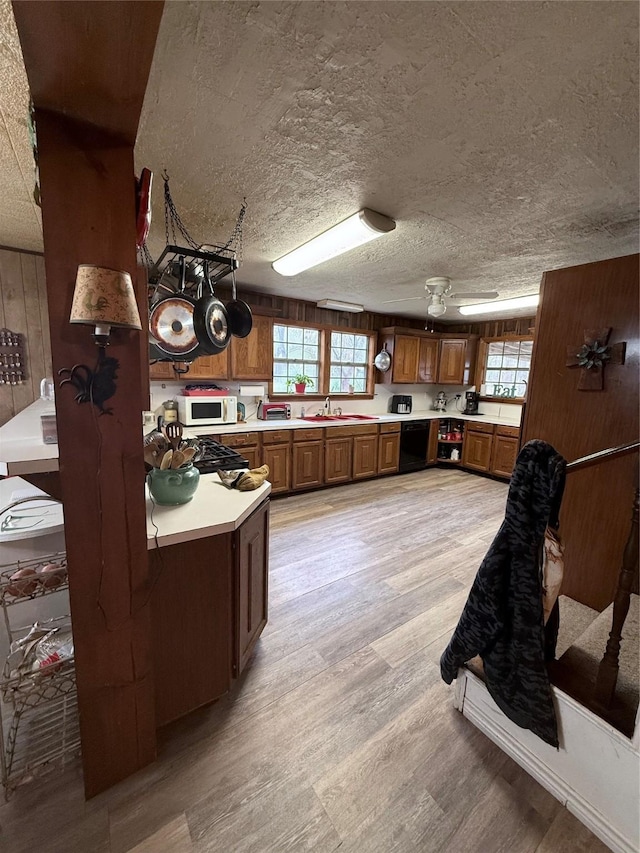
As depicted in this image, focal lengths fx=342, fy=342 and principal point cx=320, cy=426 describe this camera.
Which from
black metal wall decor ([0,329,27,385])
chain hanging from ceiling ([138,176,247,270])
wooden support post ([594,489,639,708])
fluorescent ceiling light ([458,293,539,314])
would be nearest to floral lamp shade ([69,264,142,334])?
chain hanging from ceiling ([138,176,247,270])

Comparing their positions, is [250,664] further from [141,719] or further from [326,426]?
[326,426]

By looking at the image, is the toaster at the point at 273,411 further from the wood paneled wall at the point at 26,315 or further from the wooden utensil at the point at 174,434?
the wooden utensil at the point at 174,434

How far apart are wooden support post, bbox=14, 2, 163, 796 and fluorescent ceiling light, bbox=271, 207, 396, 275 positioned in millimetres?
1363

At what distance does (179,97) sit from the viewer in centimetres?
120

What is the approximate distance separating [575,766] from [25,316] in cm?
449

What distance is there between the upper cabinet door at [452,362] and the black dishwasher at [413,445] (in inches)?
37.3

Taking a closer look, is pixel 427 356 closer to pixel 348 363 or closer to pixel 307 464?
pixel 348 363

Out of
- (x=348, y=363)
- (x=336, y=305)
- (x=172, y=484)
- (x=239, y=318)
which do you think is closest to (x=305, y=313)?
(x=336, y=305)

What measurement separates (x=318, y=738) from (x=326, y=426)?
3.29 m

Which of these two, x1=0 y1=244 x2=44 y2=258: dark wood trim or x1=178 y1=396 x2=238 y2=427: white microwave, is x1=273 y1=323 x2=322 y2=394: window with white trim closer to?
x1=178 y1=396 x2=238 y2=427: white microwave

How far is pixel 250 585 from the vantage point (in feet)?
5.64

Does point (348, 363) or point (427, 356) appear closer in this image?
point (348, 363)

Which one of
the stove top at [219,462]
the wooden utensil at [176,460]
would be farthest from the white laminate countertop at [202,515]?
the stove top at [219,462]

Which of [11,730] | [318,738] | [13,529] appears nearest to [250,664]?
[318,738]
